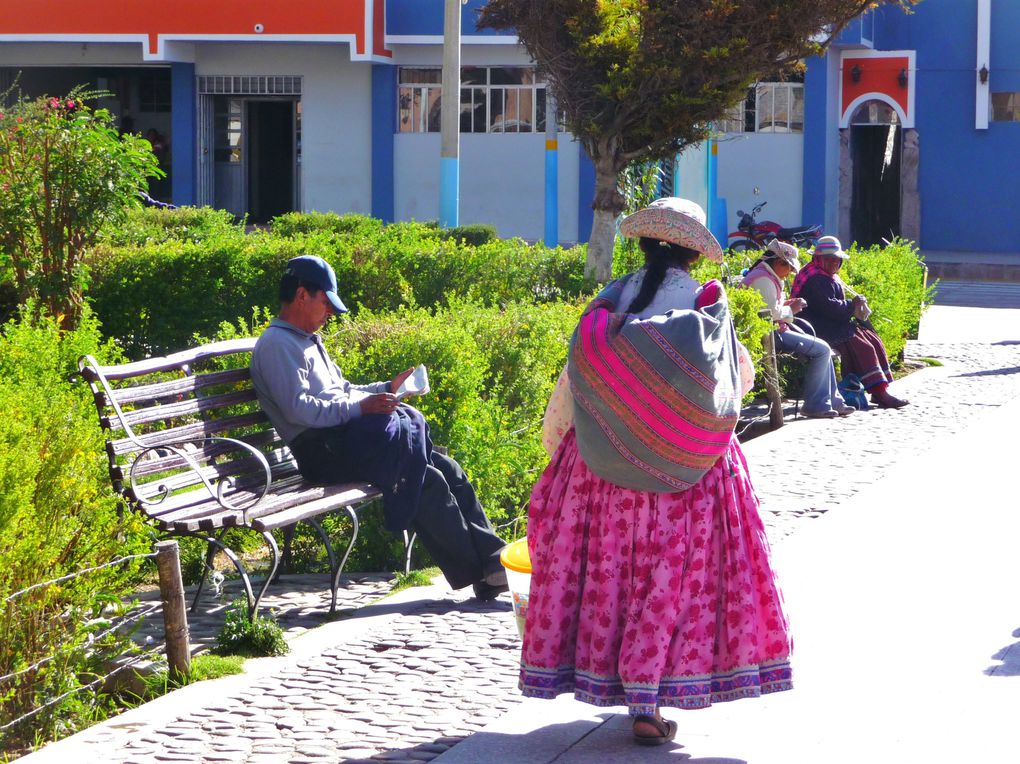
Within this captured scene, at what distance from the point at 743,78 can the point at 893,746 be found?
814 centimetres

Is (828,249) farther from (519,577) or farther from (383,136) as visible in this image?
(383,136)

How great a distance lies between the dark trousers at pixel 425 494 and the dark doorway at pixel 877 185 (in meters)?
23.9

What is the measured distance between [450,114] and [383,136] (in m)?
10.4

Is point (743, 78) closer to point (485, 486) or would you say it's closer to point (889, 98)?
point (485, 486)

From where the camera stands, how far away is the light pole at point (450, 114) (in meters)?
17.1

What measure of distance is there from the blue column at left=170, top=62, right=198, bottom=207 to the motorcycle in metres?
10.1

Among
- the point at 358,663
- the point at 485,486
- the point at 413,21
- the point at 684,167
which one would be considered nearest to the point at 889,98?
the point at 413,21

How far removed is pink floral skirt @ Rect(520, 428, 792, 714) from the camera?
13.6 ft

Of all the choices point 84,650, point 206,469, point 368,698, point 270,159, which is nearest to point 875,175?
point 270,159

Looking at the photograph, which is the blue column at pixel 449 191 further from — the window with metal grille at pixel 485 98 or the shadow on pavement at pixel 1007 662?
the shadow on pavement at pixel 1007 662

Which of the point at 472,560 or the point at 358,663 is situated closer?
the point at 358,663

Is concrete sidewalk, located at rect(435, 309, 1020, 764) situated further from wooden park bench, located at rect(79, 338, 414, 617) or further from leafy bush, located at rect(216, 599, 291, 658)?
wooden park bench, located at rect(79, 338, 414, 617)

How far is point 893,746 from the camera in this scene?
14.0 feet

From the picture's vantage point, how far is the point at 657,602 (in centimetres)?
416
